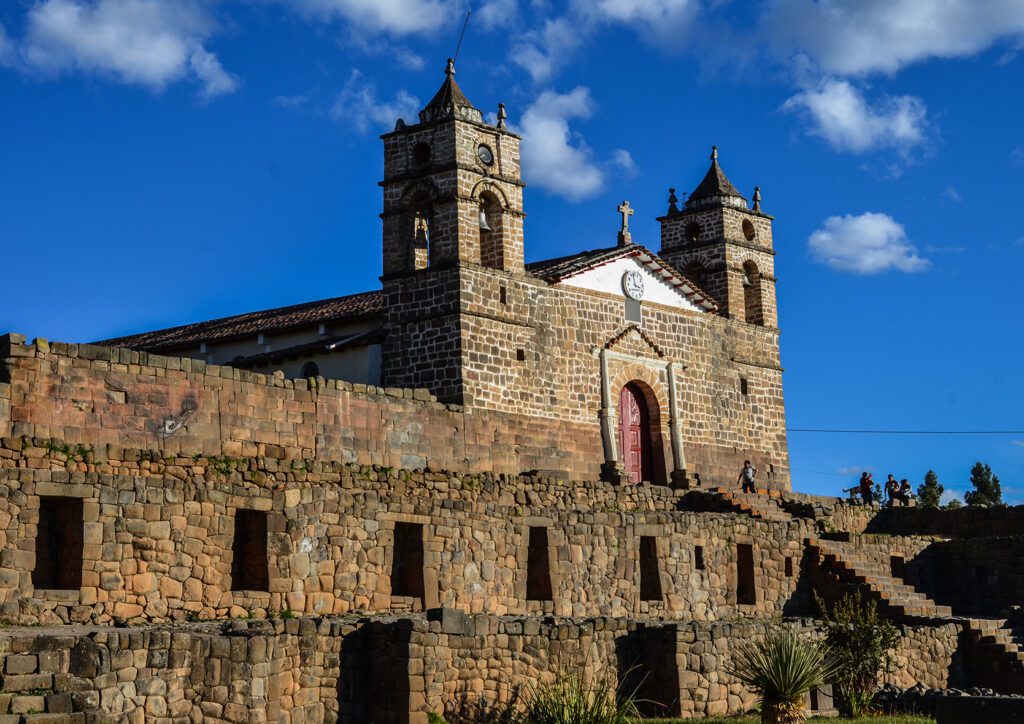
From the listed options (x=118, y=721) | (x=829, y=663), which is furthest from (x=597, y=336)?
(x=118, y=721)

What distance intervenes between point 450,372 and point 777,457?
9944 mm

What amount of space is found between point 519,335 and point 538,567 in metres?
7.53

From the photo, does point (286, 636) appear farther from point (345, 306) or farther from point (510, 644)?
point (345, 306)

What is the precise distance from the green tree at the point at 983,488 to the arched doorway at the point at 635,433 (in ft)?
57.9

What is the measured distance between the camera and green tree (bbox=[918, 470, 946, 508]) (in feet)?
143

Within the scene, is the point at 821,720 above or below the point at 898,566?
below

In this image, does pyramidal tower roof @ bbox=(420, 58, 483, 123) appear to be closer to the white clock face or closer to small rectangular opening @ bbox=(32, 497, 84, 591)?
the white clock face

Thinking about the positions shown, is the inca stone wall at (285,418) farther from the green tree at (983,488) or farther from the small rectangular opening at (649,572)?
the green tree at (983,488)

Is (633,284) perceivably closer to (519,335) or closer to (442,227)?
(519,335)

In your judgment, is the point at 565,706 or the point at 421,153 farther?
the point at 421,153

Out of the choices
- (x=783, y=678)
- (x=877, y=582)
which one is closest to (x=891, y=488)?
(x=877, y=582)

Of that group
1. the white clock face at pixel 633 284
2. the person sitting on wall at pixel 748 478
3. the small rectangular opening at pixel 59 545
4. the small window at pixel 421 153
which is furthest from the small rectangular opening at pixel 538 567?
the white clock face at pixel 633 284

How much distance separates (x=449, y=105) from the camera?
94.8 feet

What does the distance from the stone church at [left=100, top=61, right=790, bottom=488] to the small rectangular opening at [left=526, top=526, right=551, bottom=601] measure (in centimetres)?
550
